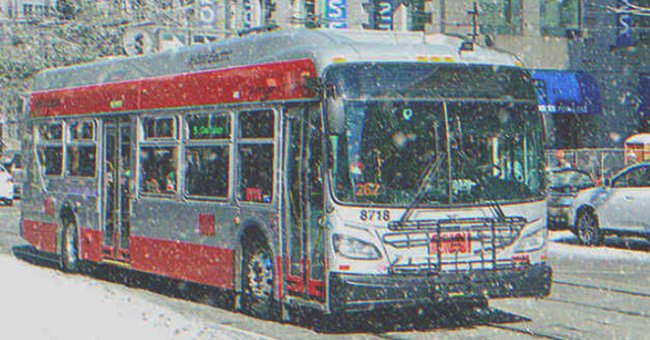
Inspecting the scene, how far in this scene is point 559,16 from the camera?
43.7m

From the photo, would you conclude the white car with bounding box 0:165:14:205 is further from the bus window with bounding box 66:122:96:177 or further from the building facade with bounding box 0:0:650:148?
the bus window with bounding box 66:122:96:177

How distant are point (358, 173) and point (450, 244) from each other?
3.63 feet

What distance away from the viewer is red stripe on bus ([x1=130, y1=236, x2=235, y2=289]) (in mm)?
12891

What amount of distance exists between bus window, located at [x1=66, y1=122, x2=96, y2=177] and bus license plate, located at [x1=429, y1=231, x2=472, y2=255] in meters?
7.20

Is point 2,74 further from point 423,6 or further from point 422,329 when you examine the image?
point 422,329

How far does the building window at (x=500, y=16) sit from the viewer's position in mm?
42094

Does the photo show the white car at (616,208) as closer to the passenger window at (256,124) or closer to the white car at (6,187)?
the passenger window at (256,124)

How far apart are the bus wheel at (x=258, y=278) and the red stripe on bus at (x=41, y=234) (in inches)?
244

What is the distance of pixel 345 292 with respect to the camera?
10.5m

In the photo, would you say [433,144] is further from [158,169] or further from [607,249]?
[607,249]

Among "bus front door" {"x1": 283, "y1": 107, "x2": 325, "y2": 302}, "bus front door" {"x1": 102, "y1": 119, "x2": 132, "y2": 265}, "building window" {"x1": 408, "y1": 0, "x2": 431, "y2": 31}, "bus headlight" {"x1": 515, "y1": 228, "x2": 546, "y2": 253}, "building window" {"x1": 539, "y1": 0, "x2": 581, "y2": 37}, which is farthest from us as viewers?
"building window" {"x1": 539, "y1": 0, "x2": 581, "y2": 37}

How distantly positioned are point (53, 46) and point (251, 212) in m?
28.2

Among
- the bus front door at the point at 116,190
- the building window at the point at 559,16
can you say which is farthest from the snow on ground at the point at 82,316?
the building window at the point at 559,16

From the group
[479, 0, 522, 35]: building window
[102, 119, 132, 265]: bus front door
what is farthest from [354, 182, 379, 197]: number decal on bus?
[479, 0, 522, 35]: building window
